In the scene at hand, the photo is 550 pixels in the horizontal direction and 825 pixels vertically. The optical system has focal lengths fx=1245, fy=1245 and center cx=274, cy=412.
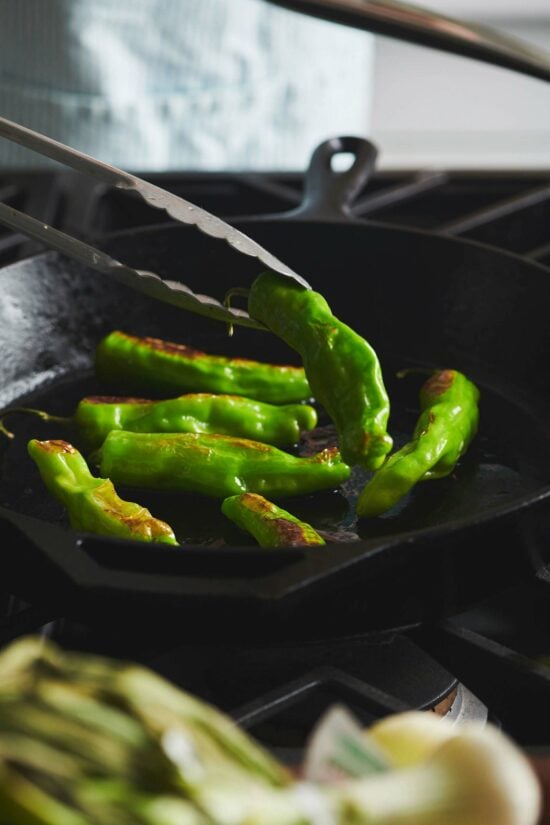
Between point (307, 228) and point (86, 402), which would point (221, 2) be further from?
point (86, 402)

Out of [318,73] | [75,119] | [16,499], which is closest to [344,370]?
[16,499]

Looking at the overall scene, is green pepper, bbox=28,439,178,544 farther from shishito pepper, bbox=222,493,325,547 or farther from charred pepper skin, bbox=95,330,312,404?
charred pepper skin, bbox=95,330,312,404

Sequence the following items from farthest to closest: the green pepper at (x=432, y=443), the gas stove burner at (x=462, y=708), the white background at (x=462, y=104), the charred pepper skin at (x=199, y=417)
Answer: the white background at (x=462, y=104) → the charred pepper skin at (x=199, y=417) → the green pepper at (x=432, y=443) → the gas stove burner at (x=462, y=708)

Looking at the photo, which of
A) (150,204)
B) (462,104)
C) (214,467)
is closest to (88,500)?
(214,467)

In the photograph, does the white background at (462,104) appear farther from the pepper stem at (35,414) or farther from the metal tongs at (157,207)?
the pepper stem at (35,414)

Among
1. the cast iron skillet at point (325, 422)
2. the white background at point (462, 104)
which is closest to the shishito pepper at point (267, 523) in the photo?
the cast iron skillet at point (325, 422)

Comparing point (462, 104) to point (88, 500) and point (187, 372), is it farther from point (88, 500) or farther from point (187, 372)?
point (88, 500)

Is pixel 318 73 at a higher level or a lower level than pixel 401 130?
higher
